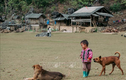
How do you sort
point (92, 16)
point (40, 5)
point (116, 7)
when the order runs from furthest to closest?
1. point (40, 5)
2. point (116, 7)
3. point (92, 16)

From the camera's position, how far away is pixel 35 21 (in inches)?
2083

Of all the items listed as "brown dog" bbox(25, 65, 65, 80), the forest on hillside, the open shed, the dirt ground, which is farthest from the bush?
"brown dog" bbox(25, 65, 65, 80)

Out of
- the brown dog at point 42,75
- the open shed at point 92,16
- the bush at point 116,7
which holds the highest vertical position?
the bush at point 116,7

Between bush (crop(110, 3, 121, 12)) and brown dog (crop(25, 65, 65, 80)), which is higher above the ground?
bush (crop(110, 3, 121, 12))

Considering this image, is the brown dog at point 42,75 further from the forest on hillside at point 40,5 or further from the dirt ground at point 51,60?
the forest on hillside at point 40,5

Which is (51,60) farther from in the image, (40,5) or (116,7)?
(40,5)

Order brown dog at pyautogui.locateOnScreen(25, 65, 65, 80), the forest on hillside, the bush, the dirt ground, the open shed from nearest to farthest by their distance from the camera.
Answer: brown dog at pyautogui.locateOnScreen(25, 65, 65, 80)
the dirt ground
the open shed
the bush
the forest on hillside

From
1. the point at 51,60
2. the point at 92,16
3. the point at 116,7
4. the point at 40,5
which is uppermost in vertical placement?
the point at 40,5

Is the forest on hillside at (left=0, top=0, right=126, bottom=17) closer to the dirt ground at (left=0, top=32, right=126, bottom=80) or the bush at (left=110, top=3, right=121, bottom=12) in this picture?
the bush at (left=110, top=3, right=121, bottom=12)

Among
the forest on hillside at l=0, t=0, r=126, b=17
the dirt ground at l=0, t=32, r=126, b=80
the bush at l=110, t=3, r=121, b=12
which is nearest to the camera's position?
the dirt ground at l=0, t=32, r=126, b=80

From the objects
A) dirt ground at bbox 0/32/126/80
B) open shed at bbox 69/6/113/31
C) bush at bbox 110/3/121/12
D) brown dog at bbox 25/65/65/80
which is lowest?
dirt ground at bbox 0/32/126/80

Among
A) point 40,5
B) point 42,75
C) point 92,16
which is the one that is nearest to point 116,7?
point 92,16

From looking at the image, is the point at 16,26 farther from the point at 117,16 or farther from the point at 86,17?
the point at 117,16

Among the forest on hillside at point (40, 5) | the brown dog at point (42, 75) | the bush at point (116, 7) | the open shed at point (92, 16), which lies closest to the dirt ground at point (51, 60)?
the brown dog at point (42, 75)
